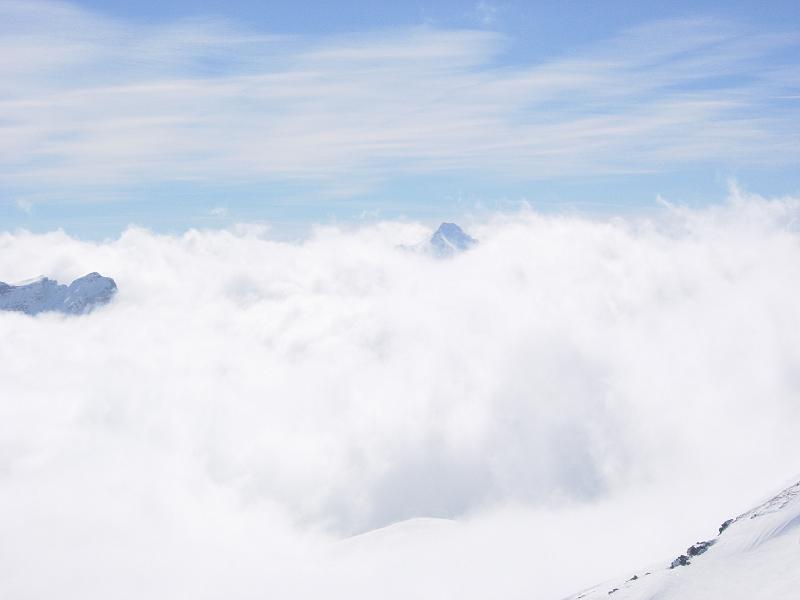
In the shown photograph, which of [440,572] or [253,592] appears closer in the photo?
[440,572]

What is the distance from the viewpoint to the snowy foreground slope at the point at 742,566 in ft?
194

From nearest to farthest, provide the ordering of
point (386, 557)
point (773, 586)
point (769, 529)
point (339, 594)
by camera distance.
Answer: point (773, 586) < point (769, 529) < point (339, 594) < point (386, 557)

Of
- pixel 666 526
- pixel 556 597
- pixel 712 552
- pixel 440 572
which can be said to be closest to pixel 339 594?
pixel 440 572

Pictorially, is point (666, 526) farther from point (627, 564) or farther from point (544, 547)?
point (627, 564)

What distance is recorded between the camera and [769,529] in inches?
2783

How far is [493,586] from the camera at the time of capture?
151125 millimetres

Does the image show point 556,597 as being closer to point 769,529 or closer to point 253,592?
point 769,529

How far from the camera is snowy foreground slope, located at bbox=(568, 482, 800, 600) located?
5916 cm

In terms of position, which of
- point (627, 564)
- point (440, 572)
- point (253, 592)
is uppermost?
point (253, 592)

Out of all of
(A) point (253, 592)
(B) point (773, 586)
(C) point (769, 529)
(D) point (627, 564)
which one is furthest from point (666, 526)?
(B) point (773, 586)

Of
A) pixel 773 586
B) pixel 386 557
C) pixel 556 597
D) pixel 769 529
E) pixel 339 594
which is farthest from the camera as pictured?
Answer: pixel 386 557

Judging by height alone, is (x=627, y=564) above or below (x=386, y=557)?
below

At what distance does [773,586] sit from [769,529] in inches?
584

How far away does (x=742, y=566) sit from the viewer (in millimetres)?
64750
